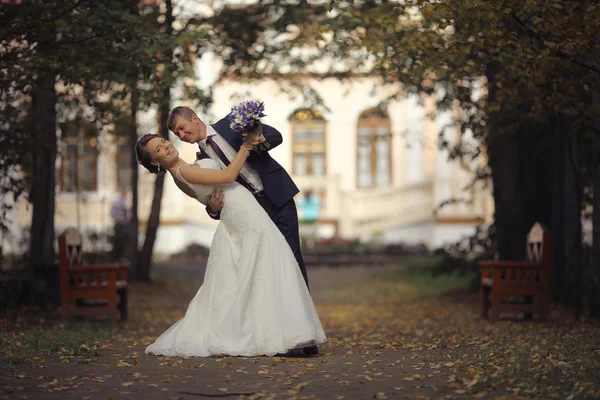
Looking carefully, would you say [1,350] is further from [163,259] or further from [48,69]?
[163,259]

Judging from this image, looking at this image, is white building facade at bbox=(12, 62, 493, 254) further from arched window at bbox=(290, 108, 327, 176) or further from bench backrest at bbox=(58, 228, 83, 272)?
bench backrest at bbox=(58, 228, 83, 272)

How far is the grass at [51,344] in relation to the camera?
8.59 m

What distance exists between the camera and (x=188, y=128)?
28.2 feet

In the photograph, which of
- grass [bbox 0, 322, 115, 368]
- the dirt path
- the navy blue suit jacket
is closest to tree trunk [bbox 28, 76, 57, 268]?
the dirt path

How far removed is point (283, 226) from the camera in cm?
889

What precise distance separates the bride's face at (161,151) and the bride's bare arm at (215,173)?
0.54ft

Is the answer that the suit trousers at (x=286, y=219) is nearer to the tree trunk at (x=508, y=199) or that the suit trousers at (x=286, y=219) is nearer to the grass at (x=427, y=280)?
the tree trunk at (x=508, y=199)

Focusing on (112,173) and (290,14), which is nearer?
(290,14)

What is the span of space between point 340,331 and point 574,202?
379cm

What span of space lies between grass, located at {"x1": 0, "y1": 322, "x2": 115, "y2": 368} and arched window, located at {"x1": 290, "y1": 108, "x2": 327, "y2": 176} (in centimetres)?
2820

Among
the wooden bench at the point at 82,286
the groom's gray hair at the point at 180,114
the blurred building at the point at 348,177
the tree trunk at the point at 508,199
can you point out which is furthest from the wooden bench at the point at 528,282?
the blurred building at the point at 348,177

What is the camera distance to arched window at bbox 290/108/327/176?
40.1 m

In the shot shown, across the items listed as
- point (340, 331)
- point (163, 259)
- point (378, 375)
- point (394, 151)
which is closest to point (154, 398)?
point (378, 375)

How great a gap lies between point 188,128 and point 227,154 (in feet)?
1.31
